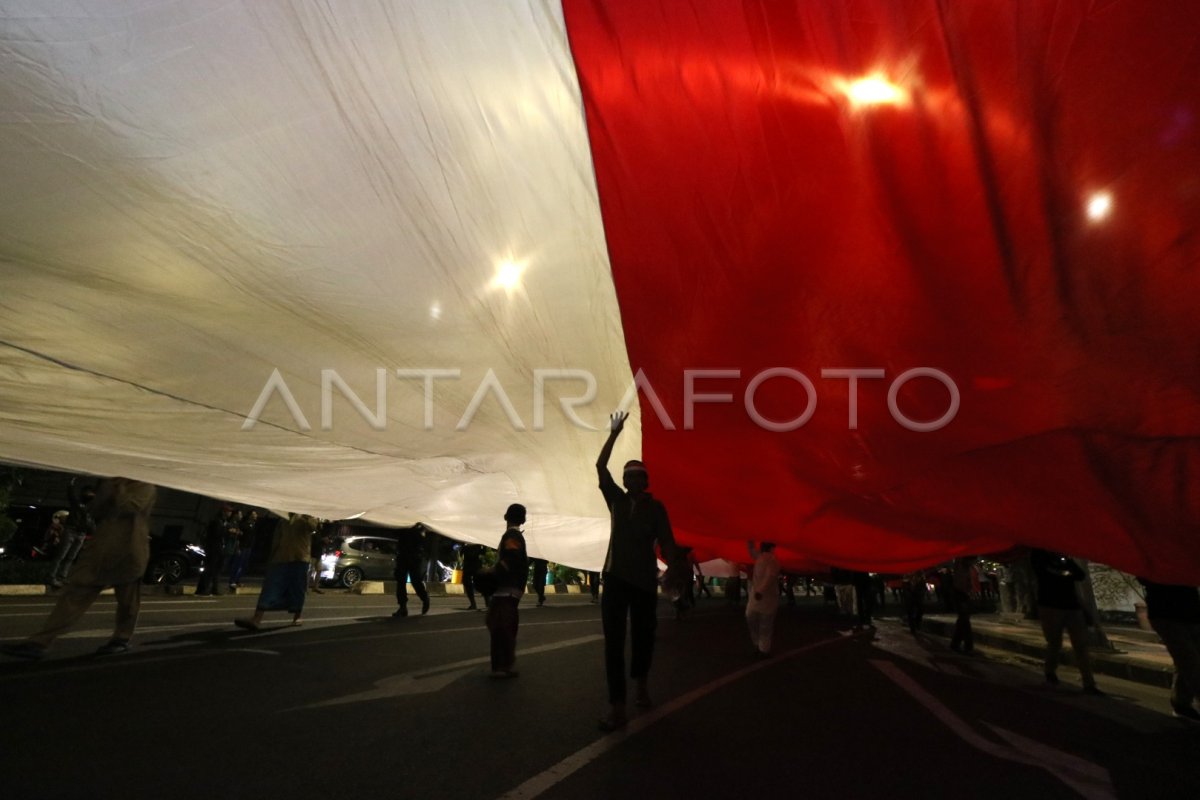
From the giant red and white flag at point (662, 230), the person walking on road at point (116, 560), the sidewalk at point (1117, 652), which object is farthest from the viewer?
the sidewalk at point (1117, 652)

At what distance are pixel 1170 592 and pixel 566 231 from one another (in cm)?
564

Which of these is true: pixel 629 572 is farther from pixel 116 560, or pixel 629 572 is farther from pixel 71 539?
pixel 71 539

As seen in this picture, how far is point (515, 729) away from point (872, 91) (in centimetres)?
368

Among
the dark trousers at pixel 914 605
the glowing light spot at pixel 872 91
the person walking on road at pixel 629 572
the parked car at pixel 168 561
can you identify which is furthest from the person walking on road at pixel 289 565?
the dark trousers at pixel 914 605

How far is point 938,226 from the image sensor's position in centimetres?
255

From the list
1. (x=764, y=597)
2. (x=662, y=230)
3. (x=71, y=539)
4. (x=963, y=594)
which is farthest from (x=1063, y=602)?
(x=71, y=539)

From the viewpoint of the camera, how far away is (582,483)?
5949 millimetres

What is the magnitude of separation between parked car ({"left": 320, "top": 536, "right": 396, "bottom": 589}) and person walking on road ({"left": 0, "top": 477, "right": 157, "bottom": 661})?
12741mm

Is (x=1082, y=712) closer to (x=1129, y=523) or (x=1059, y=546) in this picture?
(x=1059, y=546)

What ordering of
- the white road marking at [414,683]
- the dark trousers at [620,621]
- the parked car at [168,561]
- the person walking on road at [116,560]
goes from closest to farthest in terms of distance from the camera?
the dark trousers at [620,621] → the white road marking at [414,683] → the person walking on road at [116,560] → the parked car at [168,561]

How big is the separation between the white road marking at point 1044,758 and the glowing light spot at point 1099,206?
2776 millimetres

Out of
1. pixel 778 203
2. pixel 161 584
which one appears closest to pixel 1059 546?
pixel 778 203

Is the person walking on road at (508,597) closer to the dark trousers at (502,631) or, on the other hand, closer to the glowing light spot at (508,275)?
the dark trousers at (502,631)

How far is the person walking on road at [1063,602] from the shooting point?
6.58 m
